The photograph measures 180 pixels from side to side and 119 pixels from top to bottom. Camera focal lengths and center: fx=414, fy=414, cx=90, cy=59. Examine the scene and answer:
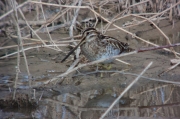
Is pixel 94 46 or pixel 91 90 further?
pixel 94 46

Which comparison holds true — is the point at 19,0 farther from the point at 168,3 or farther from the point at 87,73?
the point at 87,73

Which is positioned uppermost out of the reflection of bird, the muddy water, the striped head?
the striped head

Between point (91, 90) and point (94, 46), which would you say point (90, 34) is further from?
point (91, 90)

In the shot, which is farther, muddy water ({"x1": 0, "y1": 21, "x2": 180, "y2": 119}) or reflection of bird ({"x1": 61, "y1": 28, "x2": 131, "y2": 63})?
reflection of bird ({"x1": 61, "y1": 28, "x2": 131, "y2": 63})

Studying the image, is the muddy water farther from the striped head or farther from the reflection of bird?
the striped head

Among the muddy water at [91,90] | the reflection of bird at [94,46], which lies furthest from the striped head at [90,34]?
the muddy water at [91,90]

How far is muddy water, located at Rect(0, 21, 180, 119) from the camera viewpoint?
4629mm

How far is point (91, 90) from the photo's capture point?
18.1 ft

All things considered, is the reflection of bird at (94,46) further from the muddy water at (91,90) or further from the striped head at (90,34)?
the muddy water at (91,90)

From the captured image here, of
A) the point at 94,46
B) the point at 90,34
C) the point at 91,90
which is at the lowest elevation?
the point at 91,90

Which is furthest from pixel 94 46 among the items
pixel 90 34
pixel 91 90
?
pixel 91 90

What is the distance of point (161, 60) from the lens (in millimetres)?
6633

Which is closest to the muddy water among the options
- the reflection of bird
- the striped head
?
the reflection of bird

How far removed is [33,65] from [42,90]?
110 cm
